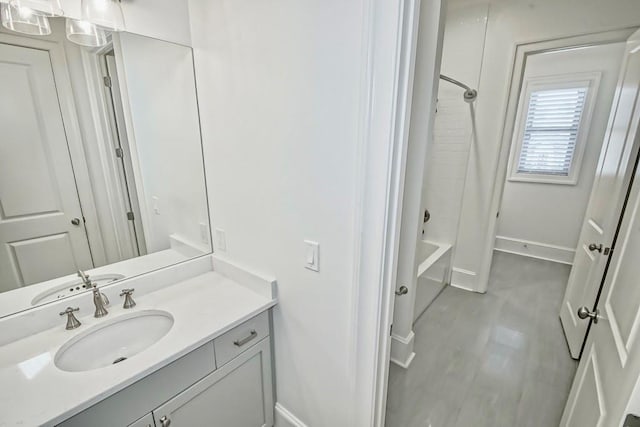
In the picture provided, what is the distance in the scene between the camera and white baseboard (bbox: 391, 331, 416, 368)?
1965 mm

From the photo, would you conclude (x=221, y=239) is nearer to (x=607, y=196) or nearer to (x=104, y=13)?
(x=104, y=13)

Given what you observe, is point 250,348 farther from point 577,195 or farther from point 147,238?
point 577,195

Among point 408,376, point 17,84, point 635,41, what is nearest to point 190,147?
point 17,84

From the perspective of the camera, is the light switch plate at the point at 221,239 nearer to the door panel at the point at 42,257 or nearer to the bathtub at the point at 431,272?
the door panel at the point at 42,257

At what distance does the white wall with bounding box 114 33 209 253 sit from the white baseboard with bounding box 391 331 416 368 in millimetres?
1530

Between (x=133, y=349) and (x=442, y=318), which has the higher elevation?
(x=133, y=349)

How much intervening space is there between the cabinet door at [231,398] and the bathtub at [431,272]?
1.37 meters

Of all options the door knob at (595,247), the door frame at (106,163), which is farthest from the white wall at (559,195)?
the door frame at (106,163)

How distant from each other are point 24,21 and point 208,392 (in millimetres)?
1591

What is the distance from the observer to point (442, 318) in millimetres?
2520

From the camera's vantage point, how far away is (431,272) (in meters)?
2.57

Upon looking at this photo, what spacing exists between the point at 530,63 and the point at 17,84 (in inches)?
187

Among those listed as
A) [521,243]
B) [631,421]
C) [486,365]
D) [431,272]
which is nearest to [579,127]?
[521,243]

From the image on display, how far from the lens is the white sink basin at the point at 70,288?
1.15 meters
